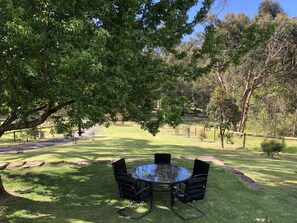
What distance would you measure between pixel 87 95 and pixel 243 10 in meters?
24.5

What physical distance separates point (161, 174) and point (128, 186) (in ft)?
3.05

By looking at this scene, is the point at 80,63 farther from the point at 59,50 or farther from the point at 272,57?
the point at 272,57

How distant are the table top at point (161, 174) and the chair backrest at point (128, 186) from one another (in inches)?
12.8

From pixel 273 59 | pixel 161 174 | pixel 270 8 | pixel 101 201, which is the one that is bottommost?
pixel 101 201

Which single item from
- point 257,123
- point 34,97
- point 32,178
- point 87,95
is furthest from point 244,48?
point 257,123

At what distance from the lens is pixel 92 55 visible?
140 inches

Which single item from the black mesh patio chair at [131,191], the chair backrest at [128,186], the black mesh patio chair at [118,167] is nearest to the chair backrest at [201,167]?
the black mesh patio chair at [131,191]

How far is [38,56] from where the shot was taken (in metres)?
4.14

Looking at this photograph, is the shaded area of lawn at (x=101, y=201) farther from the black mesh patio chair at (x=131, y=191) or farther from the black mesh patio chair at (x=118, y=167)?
the black mesh patio chair at (x=118, y=167)

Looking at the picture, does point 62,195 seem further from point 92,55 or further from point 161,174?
point 92,55

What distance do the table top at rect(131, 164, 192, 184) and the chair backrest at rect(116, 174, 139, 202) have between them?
0.33 metres

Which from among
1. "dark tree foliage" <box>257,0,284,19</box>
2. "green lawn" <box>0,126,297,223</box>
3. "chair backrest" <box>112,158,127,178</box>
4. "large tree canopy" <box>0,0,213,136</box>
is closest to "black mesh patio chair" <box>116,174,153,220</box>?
"green lawn" <box>0,126,297,223</box>

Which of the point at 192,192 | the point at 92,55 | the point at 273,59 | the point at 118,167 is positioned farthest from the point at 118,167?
the point at 273,59

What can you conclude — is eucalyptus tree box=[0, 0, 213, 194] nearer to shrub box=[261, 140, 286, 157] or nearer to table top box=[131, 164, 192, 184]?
table top box=[131, 164, 192, 184]
